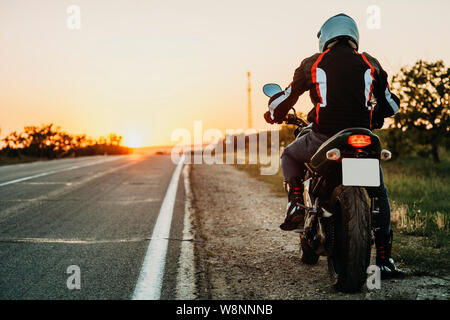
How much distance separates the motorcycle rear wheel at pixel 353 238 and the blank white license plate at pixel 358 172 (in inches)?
7.3

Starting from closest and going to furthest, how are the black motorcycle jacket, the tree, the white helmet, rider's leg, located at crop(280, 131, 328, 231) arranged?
the black motorcycle jacket < the white helmet < rider's leg, located at crop(280, 131, 328, 231) < the tree

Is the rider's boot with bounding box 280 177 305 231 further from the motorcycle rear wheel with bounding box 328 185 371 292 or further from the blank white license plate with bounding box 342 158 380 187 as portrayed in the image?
the blank white license plate with bounding box 342 158 380 187

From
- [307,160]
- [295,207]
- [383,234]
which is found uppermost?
[307,160]

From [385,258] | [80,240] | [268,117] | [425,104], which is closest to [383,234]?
[385,258]

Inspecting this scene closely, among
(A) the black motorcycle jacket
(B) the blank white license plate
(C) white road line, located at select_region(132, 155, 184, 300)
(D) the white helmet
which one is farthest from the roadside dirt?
(D) the white helmet

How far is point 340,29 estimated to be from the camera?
11.4ft

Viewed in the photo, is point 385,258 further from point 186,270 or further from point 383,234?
Answer: point 186,270

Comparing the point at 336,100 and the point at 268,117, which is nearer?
the point at 336,100

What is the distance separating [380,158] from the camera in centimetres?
312

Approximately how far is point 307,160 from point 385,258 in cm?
106

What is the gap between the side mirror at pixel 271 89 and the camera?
12.7 ft

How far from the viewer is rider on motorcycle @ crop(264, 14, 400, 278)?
3.30 metres

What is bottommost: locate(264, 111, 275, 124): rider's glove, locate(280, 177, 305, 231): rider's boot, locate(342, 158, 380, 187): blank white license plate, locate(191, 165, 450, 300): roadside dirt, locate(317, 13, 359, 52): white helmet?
locate(191, 165, 450, 300): roadside dirt
